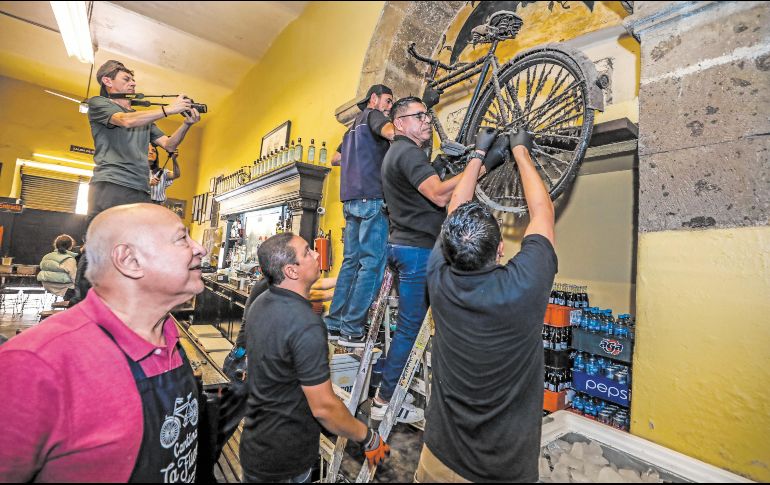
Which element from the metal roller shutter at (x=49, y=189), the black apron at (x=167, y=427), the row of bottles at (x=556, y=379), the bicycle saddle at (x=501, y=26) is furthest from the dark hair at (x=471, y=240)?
the metal roller shutter at (x=49, y=189)

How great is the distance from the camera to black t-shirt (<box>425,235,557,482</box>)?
1.04m

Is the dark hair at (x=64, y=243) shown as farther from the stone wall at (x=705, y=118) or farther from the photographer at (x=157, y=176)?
the stone wall at (x=705, y=118)

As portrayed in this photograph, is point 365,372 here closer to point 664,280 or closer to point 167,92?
point 664,280

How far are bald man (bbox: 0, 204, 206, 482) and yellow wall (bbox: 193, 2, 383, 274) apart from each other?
258 cm

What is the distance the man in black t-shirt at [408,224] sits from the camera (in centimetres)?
172

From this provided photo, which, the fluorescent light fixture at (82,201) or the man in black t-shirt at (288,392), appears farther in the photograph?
the fluorescent light fixture at (82,201)

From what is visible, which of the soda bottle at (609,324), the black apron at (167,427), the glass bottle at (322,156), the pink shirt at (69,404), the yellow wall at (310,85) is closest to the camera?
the pink shirt at (69,404)

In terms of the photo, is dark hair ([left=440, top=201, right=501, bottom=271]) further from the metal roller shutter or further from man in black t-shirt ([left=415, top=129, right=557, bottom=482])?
the metal roller shutter

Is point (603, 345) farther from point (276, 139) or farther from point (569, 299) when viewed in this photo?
point (276, 139)

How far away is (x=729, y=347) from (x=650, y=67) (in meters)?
1.17

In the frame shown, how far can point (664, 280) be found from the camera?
1.35 metres

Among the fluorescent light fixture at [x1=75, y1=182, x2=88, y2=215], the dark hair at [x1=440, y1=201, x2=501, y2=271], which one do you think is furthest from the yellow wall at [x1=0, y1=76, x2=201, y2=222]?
the dark hair at [x1=440, y1=201, x2=501, y2=271]

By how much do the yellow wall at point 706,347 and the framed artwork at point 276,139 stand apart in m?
4.46

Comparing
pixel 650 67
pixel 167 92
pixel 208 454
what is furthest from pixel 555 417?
pixel 167 92
